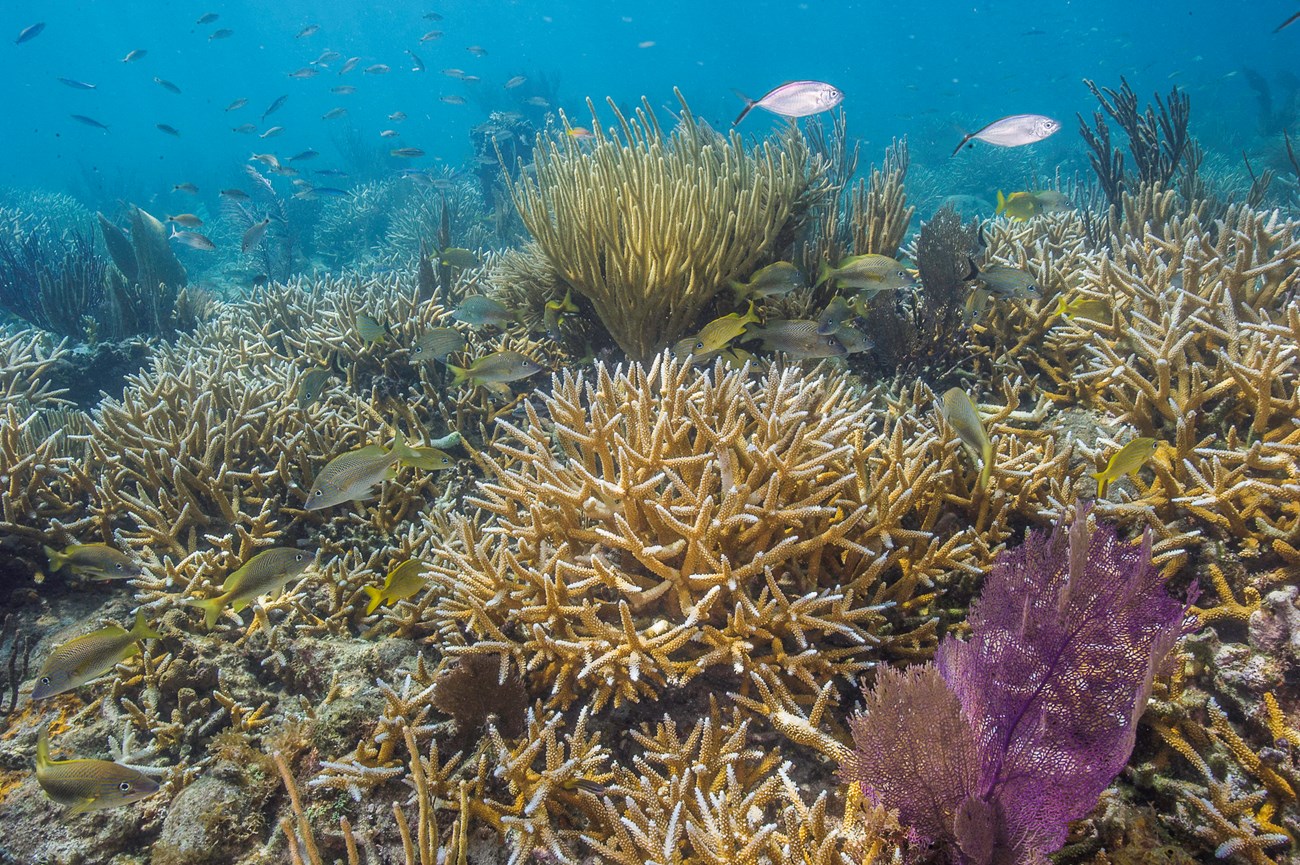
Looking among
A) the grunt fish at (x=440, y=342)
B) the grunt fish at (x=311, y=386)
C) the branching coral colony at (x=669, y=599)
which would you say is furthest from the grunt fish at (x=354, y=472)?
the grunt fish at (x=311, y=386)

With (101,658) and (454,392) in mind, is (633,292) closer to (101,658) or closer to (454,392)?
(454,392)

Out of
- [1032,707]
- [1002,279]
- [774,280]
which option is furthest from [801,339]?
[1032,707]

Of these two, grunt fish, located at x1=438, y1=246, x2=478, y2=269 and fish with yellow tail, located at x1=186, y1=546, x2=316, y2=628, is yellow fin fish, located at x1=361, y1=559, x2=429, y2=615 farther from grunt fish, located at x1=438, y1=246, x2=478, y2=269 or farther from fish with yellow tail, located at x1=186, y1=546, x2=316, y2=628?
grunt fish, located at x1=438, y1=246, x2=478, y2=269

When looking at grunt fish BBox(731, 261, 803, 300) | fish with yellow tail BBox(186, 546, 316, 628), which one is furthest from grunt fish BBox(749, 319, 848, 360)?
fish with yellow tail BBox(186, 546, 316, 628)

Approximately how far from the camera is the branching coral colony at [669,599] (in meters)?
1.96

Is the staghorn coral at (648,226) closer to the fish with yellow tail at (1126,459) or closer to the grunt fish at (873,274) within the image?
the grunt fish at (873,274)

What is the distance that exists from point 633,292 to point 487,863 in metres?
Result: 3.21

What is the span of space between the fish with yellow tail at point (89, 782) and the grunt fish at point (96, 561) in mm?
1138

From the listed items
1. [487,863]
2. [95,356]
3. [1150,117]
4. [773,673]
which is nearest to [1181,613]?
[773,673]

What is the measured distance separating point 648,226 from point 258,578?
9.59 feet

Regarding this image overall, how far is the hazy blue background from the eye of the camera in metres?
44.2

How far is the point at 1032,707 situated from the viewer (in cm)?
171

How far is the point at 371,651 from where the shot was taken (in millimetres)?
2900

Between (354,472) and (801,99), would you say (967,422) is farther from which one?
(801,99)
